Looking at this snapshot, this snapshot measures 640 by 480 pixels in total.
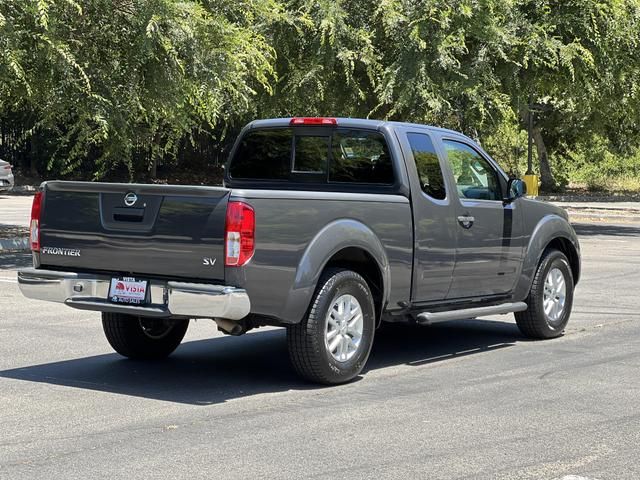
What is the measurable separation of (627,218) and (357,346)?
24507 mm

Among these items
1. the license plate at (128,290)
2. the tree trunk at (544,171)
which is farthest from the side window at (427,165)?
the tree trunk at (544,171)

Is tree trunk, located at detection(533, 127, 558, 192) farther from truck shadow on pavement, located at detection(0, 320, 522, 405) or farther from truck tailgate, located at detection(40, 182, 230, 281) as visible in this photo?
truck tailgate, located at detection(40, 182, 230, 281)

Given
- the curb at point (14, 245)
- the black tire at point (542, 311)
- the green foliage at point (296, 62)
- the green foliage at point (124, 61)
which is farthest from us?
the curb at point (14, 245)

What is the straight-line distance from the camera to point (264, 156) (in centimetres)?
990

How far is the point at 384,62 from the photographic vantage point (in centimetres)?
2350

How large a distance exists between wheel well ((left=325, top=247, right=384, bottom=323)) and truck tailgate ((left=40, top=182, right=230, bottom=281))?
1.11m

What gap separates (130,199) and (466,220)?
9.93ft

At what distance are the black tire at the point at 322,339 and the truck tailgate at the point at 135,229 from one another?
81cm

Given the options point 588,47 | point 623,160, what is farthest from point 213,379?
point 623,160

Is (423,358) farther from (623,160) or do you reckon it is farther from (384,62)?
(623,160)

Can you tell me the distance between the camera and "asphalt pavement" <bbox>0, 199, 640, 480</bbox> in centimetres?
616

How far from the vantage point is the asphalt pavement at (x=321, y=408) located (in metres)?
6.16

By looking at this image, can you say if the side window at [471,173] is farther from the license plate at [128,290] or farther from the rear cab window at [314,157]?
the license plate at [128,290]

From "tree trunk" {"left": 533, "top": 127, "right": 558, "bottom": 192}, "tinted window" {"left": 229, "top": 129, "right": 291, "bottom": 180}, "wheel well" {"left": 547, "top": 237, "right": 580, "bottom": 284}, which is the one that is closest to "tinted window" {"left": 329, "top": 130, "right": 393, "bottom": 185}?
"tinted window" {"left": 229, "top": 129, "right": 291, "bottom": 180}
